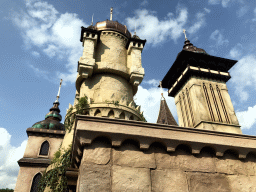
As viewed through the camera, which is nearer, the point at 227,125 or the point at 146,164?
the point at 146,164

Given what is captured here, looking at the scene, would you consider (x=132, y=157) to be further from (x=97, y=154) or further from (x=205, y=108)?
(x=205, y=108)

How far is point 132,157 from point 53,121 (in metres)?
24.5

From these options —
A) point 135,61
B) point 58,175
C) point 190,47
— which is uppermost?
point 190,47

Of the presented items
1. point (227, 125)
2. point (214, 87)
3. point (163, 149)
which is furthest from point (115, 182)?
point (214, 87)

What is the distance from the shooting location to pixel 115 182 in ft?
9.07

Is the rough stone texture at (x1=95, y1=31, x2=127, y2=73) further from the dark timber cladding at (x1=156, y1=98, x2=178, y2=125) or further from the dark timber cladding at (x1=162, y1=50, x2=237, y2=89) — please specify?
the dark timber cladding at (x1=162, y1=50, x2=237, y2=89)

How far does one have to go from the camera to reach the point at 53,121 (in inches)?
1001

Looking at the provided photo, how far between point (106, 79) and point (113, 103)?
48.2 inches

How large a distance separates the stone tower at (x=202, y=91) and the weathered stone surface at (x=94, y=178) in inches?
1022

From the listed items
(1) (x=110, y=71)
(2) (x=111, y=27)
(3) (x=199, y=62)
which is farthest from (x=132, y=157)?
(3) (x=199, y=62)

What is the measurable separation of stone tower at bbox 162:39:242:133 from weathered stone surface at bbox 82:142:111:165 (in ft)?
84.8

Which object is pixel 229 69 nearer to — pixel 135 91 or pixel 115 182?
pixel 135 91

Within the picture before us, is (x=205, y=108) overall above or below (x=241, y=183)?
above

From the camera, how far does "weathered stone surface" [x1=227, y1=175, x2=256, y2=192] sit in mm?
3119
